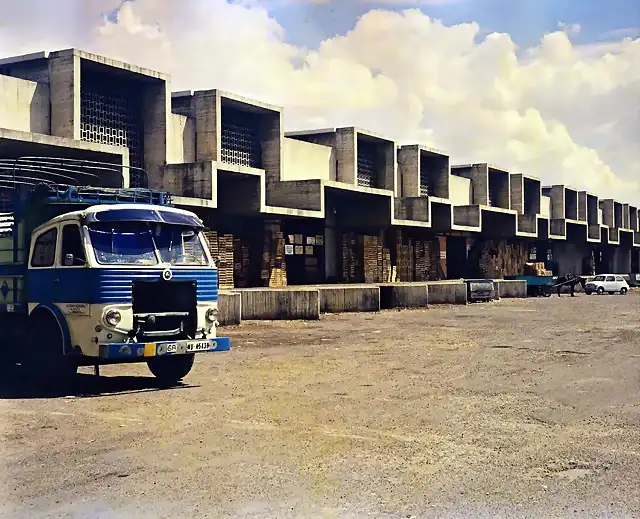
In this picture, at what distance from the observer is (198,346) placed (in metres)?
11.4

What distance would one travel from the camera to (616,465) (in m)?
7.35

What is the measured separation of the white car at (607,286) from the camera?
5250 cm

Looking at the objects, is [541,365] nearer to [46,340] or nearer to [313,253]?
[46,340]

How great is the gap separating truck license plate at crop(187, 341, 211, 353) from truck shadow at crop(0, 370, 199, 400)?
0.90 m

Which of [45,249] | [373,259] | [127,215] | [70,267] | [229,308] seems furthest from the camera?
[373,259]

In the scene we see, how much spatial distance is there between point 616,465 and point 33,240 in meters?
8.26

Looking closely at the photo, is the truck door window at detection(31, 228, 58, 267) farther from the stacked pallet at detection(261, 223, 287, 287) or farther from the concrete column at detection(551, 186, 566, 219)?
the concrete column at detection(551, 186, 566, 219)

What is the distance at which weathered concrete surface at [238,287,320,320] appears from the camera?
2477cm

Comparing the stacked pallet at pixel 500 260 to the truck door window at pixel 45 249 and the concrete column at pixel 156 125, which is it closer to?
the concrete column at pixel 156 125

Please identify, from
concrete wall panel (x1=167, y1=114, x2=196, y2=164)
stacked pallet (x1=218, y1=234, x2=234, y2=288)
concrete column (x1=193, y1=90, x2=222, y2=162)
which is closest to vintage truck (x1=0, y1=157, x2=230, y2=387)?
concrete wall panel (x1=167, y1=114, x2=196, y2=164)

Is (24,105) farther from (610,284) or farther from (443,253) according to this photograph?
(610,284)

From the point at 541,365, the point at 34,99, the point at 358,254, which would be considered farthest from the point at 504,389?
the point at 358,254

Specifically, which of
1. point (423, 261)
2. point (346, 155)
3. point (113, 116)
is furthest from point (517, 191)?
point (113, 116)

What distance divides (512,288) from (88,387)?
117 ft
